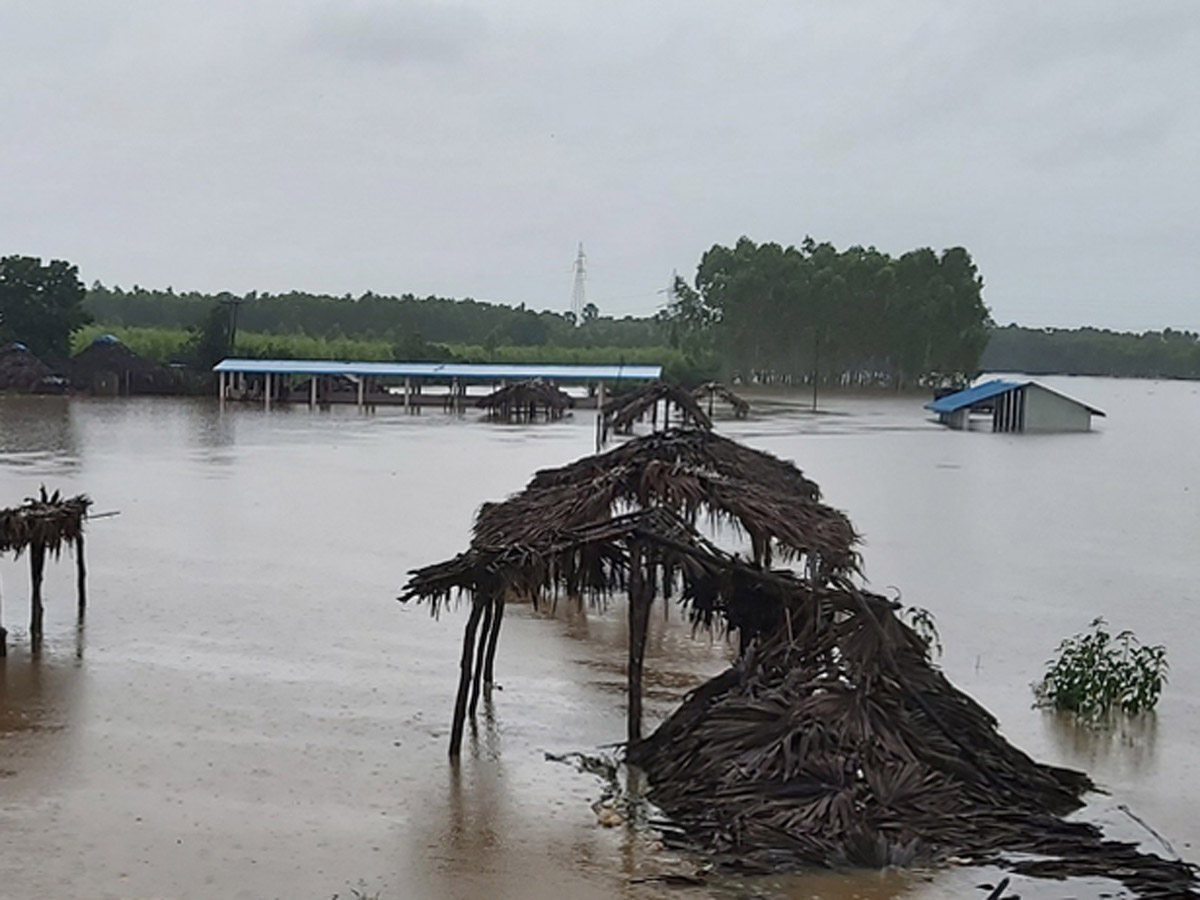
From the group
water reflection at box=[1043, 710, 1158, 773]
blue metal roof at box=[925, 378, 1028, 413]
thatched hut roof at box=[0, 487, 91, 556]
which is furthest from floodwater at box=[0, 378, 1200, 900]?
blue metal roof at box=[925, 378, 1028, 413]

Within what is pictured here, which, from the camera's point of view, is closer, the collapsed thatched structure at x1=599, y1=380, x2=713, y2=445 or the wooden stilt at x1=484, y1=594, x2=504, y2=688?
the wooden stilt at x1=484, y1=594, x2=504, y2=688

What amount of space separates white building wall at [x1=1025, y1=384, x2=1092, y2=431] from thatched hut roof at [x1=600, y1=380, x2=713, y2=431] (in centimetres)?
3488

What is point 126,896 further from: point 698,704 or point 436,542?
point 436,542

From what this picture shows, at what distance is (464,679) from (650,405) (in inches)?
493

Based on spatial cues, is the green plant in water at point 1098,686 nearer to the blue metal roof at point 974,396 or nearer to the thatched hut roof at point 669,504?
the thatched hut roof at point 669,504

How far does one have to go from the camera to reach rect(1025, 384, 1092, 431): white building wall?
56875 millimetres

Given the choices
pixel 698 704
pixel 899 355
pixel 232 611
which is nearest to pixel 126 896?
pixel 698 704

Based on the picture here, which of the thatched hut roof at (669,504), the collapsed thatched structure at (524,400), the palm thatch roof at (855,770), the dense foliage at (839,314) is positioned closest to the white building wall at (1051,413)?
the collapsed thatched structure at (524,400)

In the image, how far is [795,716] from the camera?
891 centimetres

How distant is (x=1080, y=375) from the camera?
172m

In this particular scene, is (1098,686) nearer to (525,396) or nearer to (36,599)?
(36,599)

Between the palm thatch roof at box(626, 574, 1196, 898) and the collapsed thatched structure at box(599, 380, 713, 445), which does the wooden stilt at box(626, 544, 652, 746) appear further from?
the collapsed thatched structure at box(599, 380, 713, 445)

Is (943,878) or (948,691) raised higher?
(948,691)

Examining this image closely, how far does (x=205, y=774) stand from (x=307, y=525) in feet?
43.0
